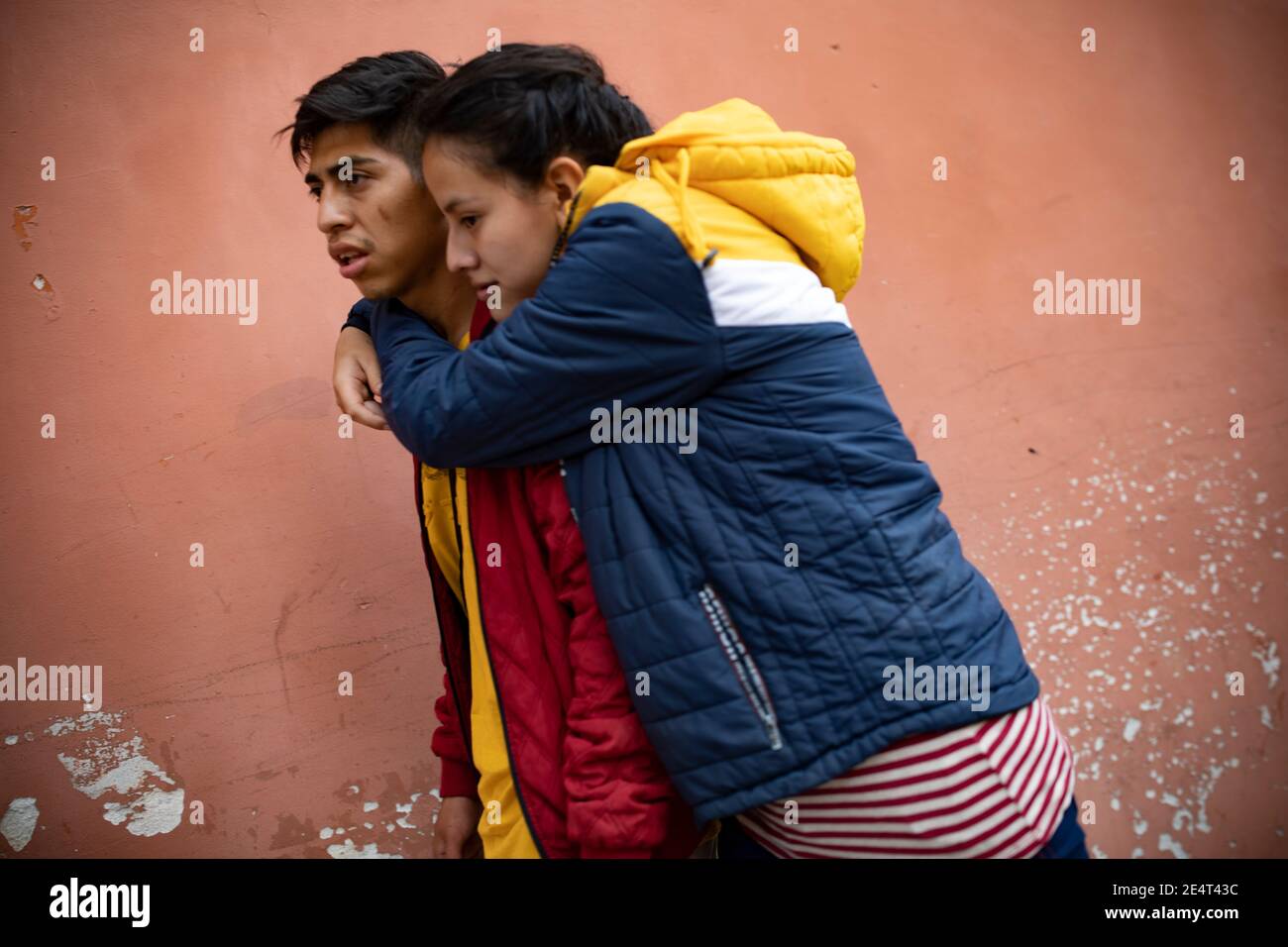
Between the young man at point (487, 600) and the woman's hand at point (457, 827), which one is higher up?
the young man at point (487, 600)

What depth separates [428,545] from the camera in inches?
64.8

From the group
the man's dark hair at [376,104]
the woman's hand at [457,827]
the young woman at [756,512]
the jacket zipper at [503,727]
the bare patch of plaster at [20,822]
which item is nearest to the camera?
the young woman at [756,512]

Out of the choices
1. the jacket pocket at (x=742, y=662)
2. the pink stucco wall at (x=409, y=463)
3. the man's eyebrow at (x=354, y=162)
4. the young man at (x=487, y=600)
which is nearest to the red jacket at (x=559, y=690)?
the young man at (x=487, y=600)

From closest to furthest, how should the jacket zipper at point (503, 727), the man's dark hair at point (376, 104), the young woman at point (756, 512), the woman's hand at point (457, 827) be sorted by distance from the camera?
the young woman at point (756, 512) < the jacket zipper at point (503, 727) < the man's dark hair at point (376, 104) < the woman's hand at point (457, 827)

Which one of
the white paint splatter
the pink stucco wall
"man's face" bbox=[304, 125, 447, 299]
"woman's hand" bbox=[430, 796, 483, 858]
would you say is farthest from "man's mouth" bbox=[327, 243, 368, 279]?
the white paint splatter

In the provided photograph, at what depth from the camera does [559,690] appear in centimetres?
141

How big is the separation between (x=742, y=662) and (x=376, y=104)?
948 millimetres

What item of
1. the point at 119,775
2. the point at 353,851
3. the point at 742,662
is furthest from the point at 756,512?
the point at 119,775

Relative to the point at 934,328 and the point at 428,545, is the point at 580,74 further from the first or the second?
the point at 934,328

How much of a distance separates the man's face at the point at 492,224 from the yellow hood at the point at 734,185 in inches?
2.9

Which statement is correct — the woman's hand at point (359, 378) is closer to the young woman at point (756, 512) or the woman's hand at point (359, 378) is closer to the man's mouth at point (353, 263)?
the man's mouth at point (353, 263)

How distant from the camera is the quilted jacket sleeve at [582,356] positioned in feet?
4.15

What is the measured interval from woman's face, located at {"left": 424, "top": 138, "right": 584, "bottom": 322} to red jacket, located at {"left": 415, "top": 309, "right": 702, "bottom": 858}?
0.26m

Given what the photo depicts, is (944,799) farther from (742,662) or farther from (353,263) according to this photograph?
(353,263)
